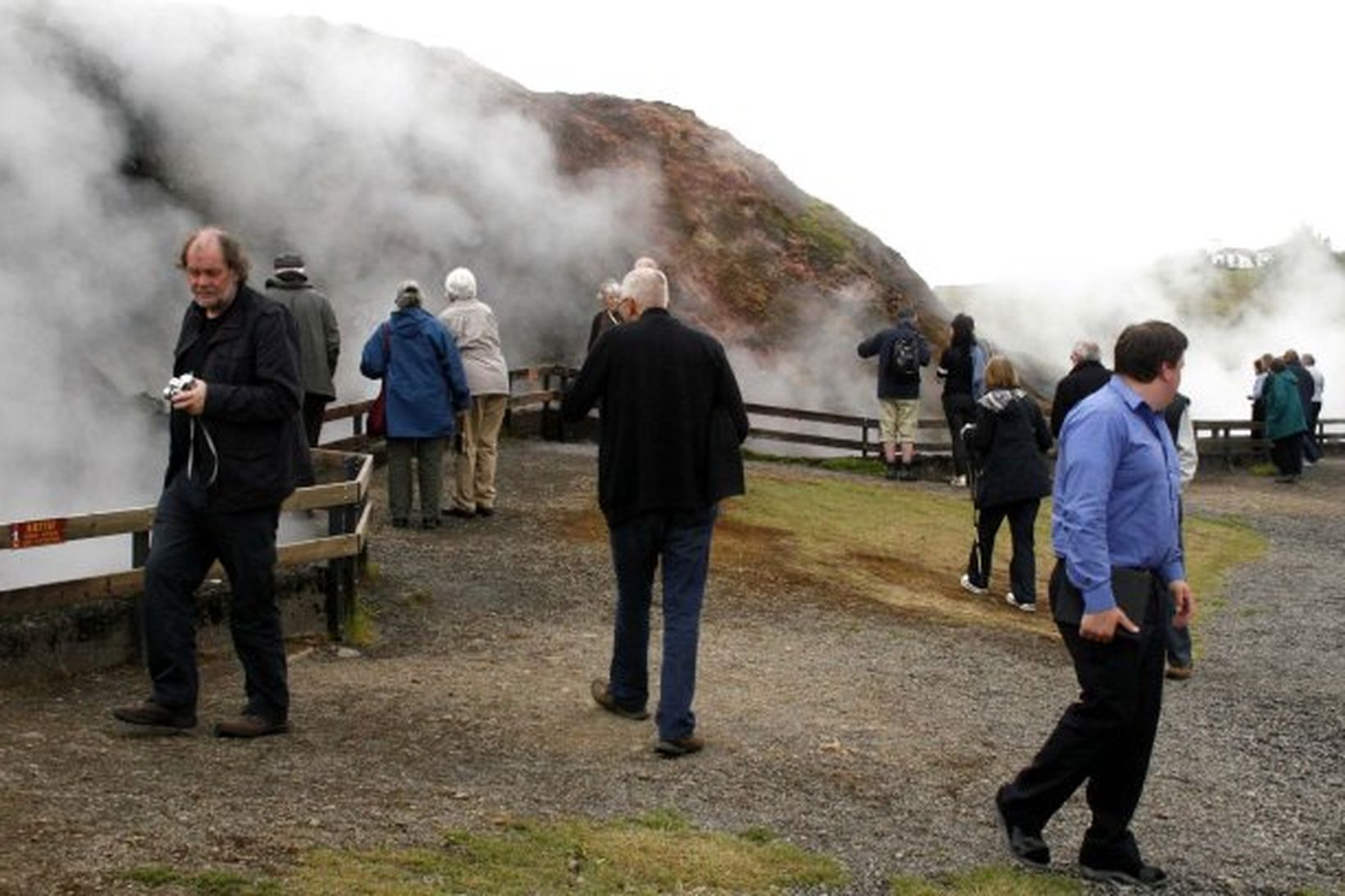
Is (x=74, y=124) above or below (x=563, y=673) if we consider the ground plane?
above

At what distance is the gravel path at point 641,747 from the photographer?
18.5 ft

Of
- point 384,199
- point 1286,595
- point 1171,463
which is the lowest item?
point 1286,595

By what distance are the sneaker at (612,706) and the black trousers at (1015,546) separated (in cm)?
496

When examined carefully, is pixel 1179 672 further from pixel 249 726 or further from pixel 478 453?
pixel 249 726

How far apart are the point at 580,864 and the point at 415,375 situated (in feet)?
Result: 21.7

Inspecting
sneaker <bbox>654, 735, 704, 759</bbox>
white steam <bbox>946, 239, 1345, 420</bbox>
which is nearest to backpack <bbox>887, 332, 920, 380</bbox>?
white steam <bbox>946, 239, 1345, 420</bbox>

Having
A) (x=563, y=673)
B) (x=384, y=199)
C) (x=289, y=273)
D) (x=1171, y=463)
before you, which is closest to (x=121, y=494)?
(x=289, y=273)

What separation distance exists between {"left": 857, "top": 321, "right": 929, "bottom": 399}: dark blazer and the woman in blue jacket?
7.58 m

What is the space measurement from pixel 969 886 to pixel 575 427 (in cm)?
1450

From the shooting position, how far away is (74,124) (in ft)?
52.7

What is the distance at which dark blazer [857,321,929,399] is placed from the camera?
18453 millimetres

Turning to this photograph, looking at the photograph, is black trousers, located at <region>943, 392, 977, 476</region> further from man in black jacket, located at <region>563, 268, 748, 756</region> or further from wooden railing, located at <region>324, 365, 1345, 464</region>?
man in black jacket, located at <region>563, 268, 748, 756</region>

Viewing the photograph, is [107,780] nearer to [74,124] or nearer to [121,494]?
[121,494]

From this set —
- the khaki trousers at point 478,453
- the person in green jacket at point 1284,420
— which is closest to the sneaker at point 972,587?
the khaki trousers at point 478,453
